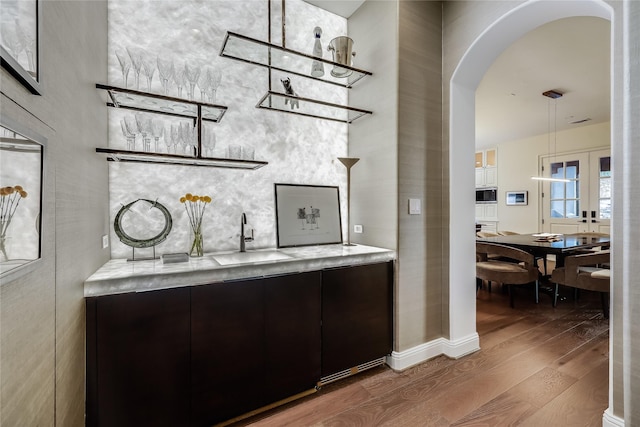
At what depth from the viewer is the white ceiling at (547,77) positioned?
291 centimetres

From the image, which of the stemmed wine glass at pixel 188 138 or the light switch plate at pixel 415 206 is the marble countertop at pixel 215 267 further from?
the stemmed wine glass at pixel 188 138

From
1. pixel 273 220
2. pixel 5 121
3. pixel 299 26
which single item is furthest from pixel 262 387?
pixel 299 26

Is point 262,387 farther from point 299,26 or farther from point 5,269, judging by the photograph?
point 299,26

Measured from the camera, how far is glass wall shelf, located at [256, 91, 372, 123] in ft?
7.36

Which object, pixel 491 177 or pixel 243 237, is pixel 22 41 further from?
pixel 491 177

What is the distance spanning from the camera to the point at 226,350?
1.59 meters

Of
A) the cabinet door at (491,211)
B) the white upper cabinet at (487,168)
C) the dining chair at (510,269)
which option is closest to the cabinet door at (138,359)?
the dining chair at (510,269)

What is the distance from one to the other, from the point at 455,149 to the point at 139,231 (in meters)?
2.52

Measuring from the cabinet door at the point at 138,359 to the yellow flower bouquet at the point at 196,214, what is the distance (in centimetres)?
53

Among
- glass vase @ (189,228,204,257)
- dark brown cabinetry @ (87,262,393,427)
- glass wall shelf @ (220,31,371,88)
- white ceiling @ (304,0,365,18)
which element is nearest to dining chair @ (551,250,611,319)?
dark brown cabinetry @ (87,262,393,427)

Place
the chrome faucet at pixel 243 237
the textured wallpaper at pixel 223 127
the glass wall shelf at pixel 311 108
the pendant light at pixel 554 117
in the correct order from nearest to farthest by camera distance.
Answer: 1. the textured wallpaper at pixel 223 127
2. the chrome faucet at pixel 243 237
3. the glass wall shelf at pixel 311 108
4. the pendant light at pixel 554 117

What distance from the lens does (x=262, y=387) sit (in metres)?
1.71

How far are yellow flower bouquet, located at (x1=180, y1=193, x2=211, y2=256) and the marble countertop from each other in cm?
9

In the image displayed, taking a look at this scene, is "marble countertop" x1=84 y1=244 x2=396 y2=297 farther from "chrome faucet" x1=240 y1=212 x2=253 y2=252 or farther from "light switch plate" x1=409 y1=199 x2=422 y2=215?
"light switch plate" x1=409 y1=199 x2=422 y2=215
